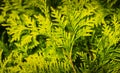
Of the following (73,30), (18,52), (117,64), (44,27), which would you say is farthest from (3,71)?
(117,64)

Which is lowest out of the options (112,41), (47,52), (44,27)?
(47,52)

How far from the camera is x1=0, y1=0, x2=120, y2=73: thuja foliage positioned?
2.40 m

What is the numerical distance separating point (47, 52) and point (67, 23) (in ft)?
1.51

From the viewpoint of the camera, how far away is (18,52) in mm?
2922

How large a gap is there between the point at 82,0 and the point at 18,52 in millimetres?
1139

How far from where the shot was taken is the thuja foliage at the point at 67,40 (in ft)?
7.87

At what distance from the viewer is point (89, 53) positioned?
2.73 meters

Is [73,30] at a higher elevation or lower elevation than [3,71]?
higher

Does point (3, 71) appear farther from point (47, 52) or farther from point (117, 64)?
point (117, 64)

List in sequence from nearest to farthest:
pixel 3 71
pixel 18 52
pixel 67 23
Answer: pixel 3 71 < pixel 67 23 < pixel 18 52

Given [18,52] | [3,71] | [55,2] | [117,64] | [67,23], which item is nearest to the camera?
[117,64]

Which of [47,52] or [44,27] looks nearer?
[44,27]

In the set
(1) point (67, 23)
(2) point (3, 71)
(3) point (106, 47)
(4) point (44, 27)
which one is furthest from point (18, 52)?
(3) point (106, 47)

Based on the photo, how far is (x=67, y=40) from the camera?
2490 millimetres
